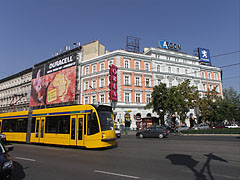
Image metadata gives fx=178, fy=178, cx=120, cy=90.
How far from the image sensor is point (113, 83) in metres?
36.4

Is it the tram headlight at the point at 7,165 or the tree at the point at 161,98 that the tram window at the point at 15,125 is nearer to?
the tram headlight at the point at 7,165

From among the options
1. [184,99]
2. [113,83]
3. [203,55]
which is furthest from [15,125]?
[203,55]

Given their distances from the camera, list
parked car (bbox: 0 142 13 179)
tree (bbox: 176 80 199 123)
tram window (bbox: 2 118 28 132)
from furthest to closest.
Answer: tree (bbox: 176 80 199 123) → tram window (bbox: 2 118 28 132) → parked car (bbox: 0 142 13 179)

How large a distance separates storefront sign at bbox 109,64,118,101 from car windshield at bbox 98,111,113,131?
22679 millimetres

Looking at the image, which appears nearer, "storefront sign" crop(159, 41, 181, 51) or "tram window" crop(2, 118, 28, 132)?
"tram window" crop(2, 118, 28, 132)

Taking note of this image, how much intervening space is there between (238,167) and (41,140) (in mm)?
13069

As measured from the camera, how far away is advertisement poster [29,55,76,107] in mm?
43656

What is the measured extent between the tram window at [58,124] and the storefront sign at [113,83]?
2146cm

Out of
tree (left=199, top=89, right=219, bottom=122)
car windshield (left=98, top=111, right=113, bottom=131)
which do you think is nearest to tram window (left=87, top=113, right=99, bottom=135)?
car windshield (left=98, top=111, right=113, bottom=131)

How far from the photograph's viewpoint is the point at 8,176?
4.73 m

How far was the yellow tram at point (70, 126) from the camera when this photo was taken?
36.9 feet

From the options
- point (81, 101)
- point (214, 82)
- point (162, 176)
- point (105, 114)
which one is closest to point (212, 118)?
point (214, 82)

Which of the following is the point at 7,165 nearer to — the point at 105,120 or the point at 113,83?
the point at 105,120

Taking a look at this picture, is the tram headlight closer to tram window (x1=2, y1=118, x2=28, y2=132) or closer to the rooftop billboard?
tram window (x1=2, y1=118, x2=28, y2=132)
